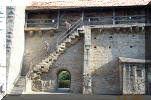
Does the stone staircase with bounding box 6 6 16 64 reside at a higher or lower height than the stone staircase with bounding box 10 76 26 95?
higher

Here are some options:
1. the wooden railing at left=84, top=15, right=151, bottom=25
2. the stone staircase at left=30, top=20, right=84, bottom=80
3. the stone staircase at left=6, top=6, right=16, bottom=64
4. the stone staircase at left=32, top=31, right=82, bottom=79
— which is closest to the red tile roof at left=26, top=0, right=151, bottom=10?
the wooden railing at left=84, top=15, right=151, bottom=25

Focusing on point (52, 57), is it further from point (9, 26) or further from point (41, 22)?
point (9, 26)

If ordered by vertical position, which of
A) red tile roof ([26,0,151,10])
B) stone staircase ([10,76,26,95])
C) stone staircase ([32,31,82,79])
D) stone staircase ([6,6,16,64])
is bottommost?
stone staircase ([10,76,26,95])

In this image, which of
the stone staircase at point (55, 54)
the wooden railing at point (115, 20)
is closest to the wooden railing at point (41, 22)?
the stone staircase at point (55, 54)

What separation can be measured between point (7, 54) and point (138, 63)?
7.66 m

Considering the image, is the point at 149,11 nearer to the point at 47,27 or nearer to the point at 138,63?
the point at 138,63

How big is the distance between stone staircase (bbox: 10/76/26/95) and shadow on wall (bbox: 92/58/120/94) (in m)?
4.55

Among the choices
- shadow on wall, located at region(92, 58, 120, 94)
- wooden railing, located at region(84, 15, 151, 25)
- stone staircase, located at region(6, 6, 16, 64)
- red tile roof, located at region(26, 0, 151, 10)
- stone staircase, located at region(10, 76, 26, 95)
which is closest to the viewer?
stone staircase, located at region(6, 6, 16, 64)

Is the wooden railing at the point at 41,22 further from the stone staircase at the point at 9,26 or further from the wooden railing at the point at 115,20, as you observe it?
the stone staircase at the point at 9,26

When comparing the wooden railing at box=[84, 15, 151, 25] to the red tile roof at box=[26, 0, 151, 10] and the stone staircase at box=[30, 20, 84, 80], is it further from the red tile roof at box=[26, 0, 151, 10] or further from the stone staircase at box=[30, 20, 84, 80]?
the stone staircase at box=[30, 20, 84, 80]

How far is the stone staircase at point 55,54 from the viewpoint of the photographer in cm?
1251

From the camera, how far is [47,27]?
46.8 feet

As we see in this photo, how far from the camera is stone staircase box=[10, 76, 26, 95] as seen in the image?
10984 mm

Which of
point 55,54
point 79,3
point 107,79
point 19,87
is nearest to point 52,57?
point 55,54
